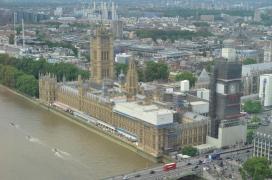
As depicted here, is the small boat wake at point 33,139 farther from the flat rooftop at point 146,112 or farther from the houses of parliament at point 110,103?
the flat rooftop at point 146,112

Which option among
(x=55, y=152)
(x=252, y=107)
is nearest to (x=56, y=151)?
(x=55, y=152)

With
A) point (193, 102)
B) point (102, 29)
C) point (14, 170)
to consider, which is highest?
point (102, 29)

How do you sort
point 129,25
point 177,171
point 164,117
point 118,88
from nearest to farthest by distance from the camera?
point 177,171 < point 164,117 < point 118,88 < point 129,25

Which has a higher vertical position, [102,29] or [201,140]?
[102,29]

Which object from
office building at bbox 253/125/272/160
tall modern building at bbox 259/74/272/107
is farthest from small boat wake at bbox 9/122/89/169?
tall modern building at bbox 259/74/272/107

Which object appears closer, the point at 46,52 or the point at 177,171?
the point at 177,171

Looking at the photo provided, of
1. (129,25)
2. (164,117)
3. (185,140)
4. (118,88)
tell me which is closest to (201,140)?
(185,140)

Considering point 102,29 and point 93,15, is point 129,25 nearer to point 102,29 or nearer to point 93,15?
point 93,15
